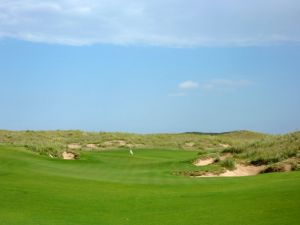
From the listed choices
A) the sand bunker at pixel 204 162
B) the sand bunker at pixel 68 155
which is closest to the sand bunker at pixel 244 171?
the sand bunker at pixel 204 162

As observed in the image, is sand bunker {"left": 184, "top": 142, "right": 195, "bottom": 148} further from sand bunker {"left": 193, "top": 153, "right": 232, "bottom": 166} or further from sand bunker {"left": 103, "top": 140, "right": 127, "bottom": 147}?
sand bunker {"left": 193, "top": 153, "right": 232, "bottom": 166}

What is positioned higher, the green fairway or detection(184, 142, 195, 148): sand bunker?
detection(184, 142, 195, 148): sand bunker

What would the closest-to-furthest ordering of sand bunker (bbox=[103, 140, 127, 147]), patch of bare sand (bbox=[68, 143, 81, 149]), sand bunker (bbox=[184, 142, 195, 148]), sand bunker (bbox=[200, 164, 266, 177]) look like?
sand bunker (bbox=[200, 164, 266, 177]) → patch of bare sand (bbox=[68, 143, 81, 149]) → sand bunker (bbox=[103, 140, 127, 147]) → sand bunker (bbox=[184, 142, 195, 148])

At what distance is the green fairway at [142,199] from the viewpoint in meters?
14.7

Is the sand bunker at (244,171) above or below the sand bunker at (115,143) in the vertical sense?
below

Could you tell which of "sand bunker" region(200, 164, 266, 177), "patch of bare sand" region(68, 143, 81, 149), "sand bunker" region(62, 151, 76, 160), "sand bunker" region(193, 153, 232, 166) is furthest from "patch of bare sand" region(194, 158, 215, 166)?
"patch of bare sand" region(68, 143, 81, 149)

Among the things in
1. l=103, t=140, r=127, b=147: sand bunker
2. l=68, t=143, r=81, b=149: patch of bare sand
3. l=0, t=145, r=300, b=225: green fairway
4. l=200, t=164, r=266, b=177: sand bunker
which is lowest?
l=0, t=145, r=300, b=225: green fairway

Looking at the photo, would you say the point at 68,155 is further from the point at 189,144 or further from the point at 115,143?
the point at 189,144

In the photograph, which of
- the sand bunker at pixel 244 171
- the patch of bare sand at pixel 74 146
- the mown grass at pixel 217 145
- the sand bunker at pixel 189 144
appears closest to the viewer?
the sand bunker at pixel 244 171

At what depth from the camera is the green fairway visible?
48.2 ft

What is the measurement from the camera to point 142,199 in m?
18.6

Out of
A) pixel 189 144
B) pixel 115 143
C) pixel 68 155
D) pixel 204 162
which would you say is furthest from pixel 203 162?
pixel 189 144

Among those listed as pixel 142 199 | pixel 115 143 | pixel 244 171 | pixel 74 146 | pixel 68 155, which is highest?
pixel 115 143

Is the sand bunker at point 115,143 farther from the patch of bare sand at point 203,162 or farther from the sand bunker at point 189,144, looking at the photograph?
the patch of bare sand at point 203,162
